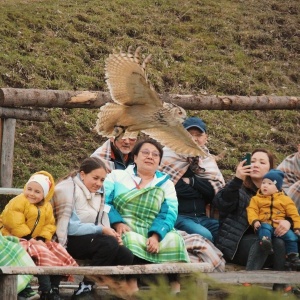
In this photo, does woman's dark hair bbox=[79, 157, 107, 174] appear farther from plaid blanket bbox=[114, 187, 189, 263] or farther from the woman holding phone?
the woman holding phone

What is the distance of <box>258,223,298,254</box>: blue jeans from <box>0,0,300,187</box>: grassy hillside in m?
4.78

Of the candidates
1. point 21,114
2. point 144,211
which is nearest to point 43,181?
point 144,211

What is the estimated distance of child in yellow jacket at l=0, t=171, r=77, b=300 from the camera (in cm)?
544

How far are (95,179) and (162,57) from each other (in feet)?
29.9

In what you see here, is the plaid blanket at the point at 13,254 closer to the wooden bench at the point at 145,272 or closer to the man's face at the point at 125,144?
the wooden bench at the point at 145,272

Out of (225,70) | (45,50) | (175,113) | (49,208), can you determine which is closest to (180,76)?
(225,70)

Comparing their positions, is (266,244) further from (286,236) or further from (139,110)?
(139,110)

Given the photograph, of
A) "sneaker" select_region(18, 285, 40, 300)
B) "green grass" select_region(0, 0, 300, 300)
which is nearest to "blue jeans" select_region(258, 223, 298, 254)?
"sneaker" select_region(18, 285, 40, 300)

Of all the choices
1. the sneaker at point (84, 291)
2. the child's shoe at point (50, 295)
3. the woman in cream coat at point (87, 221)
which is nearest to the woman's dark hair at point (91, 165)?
the woman in cream coat at point (87, 221)

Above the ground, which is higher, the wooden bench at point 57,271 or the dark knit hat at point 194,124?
the dark knit hat at point 194,124

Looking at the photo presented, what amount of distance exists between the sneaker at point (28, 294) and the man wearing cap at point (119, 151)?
5.02 feet

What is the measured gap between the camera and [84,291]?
→ 555cm

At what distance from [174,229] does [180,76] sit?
835 cm

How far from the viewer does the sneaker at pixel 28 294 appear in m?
5.41
